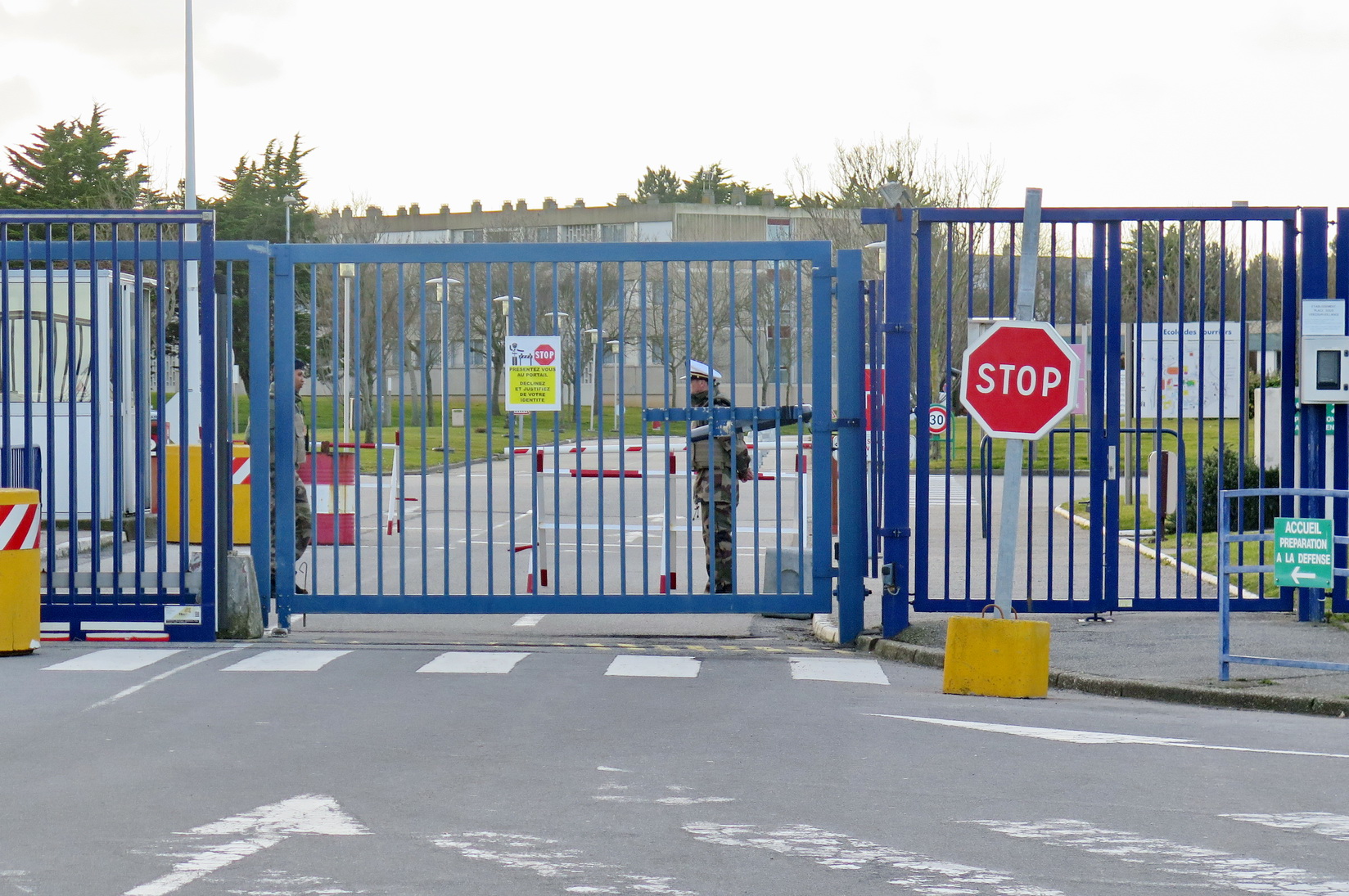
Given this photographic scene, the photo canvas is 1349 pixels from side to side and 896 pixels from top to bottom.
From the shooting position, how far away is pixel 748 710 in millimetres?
8414

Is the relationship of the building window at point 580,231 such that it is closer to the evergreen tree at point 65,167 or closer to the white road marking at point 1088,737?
the evergreen tree at point 65,167

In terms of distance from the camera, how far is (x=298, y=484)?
42.6 feet

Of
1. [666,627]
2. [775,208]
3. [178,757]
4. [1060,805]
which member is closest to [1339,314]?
[666,627]

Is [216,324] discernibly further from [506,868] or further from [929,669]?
[506,868]

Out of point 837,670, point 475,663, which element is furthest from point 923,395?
point 475,663

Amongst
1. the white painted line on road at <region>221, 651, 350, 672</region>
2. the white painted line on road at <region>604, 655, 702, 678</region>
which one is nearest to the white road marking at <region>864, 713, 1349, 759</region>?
the white painted line on road at <region>604, 655, 702, 678</region>

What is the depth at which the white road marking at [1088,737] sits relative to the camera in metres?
7.54

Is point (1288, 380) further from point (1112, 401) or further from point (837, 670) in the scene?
point (837, 670)

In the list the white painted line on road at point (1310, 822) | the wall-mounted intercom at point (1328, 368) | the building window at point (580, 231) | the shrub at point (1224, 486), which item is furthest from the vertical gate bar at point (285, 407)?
the building window at point (580, 231)

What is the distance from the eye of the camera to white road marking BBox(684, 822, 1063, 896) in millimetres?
5055

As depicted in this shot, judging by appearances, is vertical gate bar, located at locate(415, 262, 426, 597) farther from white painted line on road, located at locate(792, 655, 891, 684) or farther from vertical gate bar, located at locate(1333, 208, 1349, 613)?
vertical gate bar, located at locate(1333, 208, 1349, 613)

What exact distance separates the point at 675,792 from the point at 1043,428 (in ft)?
12.4

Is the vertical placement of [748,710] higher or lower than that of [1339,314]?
lower

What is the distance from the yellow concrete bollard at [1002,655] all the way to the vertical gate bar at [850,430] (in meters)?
1.97
